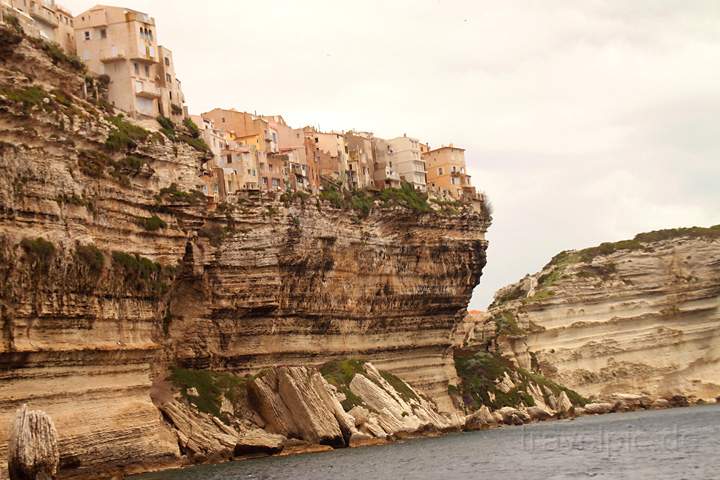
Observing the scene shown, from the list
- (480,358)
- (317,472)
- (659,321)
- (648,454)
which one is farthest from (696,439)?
(659,321)

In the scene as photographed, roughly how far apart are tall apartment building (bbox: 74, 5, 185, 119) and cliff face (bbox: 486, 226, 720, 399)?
127ft

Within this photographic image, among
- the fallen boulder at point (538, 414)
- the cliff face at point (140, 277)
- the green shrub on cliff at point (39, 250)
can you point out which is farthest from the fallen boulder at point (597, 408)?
the green shrub on cliff at point (39, 250)

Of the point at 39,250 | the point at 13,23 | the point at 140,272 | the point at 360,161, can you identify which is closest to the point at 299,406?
the point at 140,272

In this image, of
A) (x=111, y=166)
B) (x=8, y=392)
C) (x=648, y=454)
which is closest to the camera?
(x=8, y=392)

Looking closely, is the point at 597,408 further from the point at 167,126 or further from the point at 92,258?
the point at 92,258

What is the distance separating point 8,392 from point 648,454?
75.8 ft

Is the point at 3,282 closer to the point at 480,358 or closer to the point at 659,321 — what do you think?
the point at 480,358

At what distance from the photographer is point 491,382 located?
84.6m

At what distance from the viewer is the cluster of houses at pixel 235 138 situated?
6184 cm

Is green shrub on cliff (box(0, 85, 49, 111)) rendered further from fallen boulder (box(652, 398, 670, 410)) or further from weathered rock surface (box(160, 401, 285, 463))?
fallen boulder (box(652, 398, 670, 410))

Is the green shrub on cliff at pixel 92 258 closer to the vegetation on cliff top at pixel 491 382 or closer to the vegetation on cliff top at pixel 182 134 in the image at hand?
the vegetation on cliff top at pixel 182 134

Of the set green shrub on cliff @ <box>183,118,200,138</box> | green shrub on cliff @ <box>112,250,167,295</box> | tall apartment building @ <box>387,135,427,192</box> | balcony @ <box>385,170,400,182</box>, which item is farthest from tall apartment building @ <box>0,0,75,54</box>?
tall apartment building @ <box>387,135,427,192</box>

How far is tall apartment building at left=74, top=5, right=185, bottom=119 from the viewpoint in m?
61.7

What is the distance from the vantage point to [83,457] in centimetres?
4628
